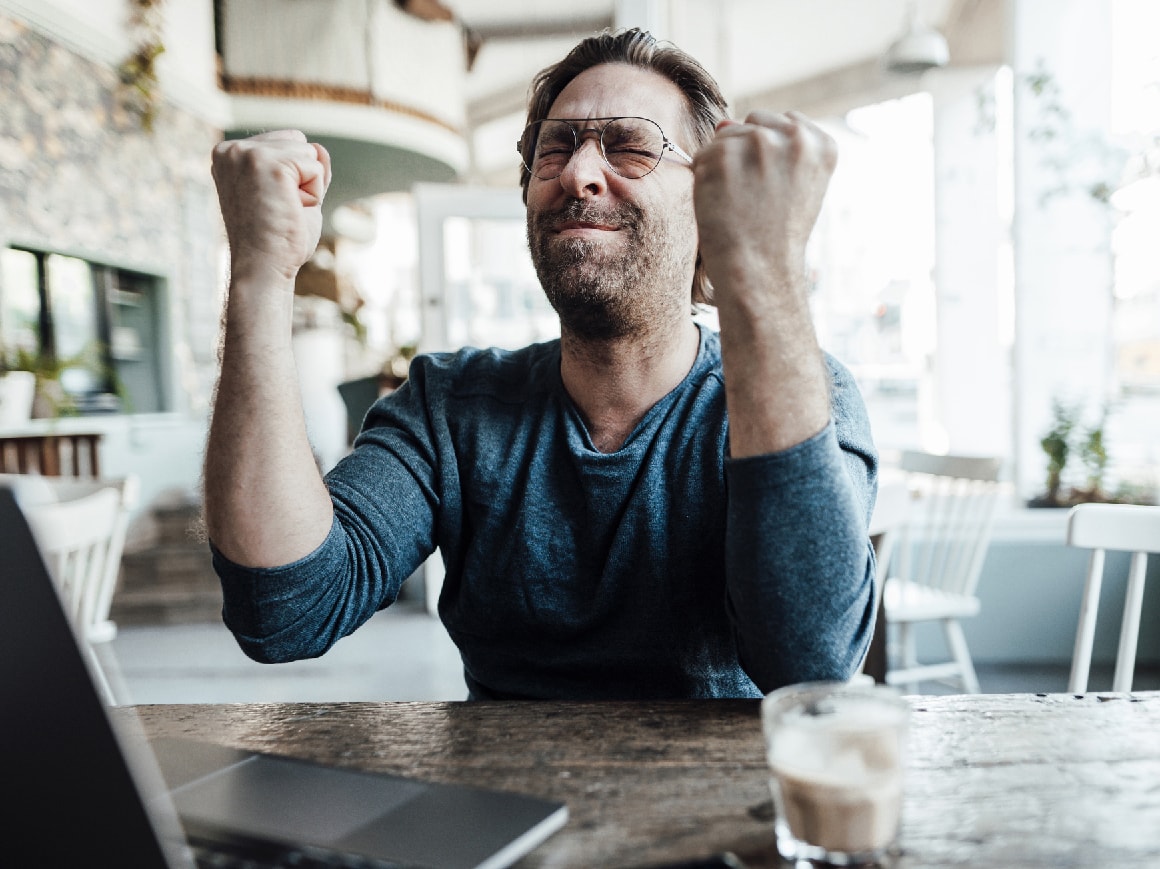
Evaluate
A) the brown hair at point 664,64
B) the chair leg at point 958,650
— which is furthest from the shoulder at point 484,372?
Answer: the chair leg at point 958,650

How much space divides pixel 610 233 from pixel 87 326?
541 cm

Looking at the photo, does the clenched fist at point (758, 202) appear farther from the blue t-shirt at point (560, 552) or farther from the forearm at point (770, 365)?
the blue t-shirt at point (560, 552)

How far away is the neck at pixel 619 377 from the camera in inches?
44.7

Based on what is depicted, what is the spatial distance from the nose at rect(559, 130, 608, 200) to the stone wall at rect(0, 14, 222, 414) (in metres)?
4.20

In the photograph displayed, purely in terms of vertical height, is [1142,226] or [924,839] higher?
[1142,226]

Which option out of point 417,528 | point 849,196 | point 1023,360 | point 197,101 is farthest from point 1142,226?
point 197,101

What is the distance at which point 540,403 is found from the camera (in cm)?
116

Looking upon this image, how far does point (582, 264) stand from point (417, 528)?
38 centimetres

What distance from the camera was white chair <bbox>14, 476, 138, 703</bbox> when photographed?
1.78 m

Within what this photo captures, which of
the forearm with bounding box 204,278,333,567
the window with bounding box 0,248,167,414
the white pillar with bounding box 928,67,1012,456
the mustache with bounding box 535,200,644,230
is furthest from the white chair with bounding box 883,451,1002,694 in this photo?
the window with bounding box 0,248,167,414

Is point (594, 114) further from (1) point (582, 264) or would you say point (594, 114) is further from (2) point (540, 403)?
(2) point (540, 403)

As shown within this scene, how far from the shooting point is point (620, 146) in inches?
45.4

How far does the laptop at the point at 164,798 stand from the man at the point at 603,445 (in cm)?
28

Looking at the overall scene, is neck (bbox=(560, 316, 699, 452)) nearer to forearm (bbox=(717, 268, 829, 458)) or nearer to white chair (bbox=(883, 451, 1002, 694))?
forearm (bbox=(717, 268, 829, 458))
